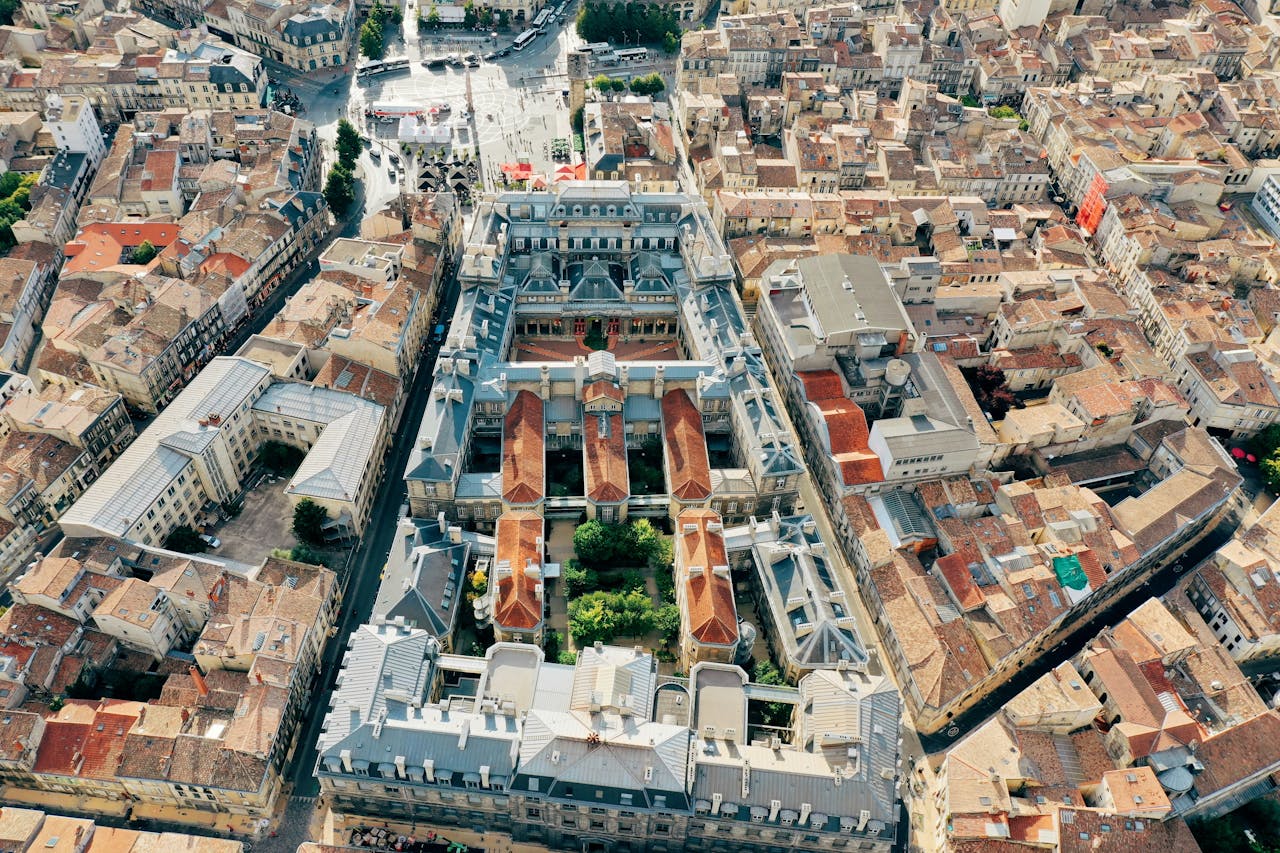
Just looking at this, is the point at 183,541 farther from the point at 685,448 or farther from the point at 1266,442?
the point at 1266,442

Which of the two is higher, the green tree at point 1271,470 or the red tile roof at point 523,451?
the red tile roof at point 523,451

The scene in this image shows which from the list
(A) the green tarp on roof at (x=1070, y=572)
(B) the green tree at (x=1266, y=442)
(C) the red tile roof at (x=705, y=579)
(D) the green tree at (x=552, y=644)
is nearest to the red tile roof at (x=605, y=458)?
(C) the red tile roof at (x=705, y=579)

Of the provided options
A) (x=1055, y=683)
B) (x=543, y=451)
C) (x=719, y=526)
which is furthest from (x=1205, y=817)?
(x=543, y=451)

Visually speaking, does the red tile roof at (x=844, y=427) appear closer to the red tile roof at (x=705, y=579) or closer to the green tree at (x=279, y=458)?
the red tile roof at (x=705, y=579)

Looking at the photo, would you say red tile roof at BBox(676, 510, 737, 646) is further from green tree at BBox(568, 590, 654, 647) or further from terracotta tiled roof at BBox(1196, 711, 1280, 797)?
terracotta tiled roof at BBox(1196, 711, 1280, 797)

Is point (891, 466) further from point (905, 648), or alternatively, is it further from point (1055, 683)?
point (1055, 683)

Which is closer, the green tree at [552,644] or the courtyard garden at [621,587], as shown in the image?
the courtyard garden at [621,587]
